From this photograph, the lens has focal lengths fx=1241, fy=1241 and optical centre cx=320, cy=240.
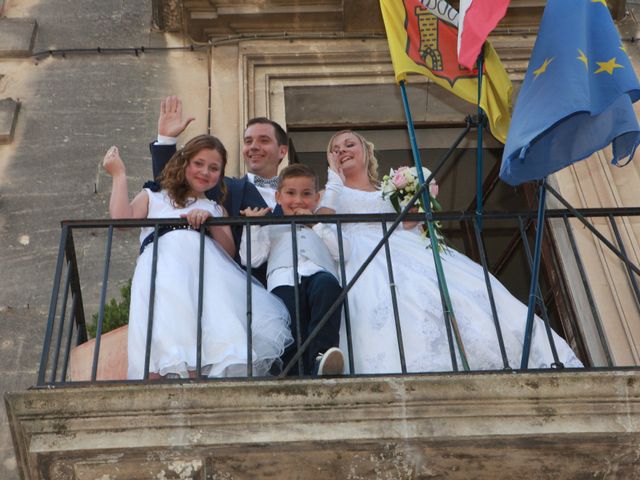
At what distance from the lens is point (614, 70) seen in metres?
5.88

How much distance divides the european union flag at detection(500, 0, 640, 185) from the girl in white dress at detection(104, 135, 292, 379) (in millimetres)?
1381

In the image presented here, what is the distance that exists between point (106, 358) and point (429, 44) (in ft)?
7.87

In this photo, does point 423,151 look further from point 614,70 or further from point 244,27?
point 614,70

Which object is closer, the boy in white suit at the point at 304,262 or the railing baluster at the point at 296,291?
the railing baluster at the point at 296,291

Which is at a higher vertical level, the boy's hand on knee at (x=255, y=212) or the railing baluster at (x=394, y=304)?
the boy's hand on knee at (x=255, y=212)

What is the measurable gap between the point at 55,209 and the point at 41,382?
280cm

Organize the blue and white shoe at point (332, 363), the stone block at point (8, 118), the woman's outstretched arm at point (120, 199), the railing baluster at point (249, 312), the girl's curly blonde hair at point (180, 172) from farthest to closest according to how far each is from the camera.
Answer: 1. the stone block at point (8, 118)
2. the girl's curly blonde hair at point (180, 172)
3. the woman's outstretched arm at point (120, 199)
4. the railing baluster at point (249, 312)
5. the blue and white shoe at point (332, 363)

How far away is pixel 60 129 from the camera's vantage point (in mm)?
8438

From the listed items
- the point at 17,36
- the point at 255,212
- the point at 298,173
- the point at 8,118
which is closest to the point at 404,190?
the point at 298,173

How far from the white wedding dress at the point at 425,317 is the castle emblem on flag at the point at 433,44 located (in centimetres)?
97

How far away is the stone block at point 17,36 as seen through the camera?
8.92 metres

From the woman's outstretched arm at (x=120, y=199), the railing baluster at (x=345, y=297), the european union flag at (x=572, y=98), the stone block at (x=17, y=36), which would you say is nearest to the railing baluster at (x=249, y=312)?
the railing baluster at (x=345, y=297)

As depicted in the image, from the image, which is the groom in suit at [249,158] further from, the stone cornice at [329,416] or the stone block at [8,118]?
the stone block at [8,118]

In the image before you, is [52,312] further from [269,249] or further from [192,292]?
[269,249]
